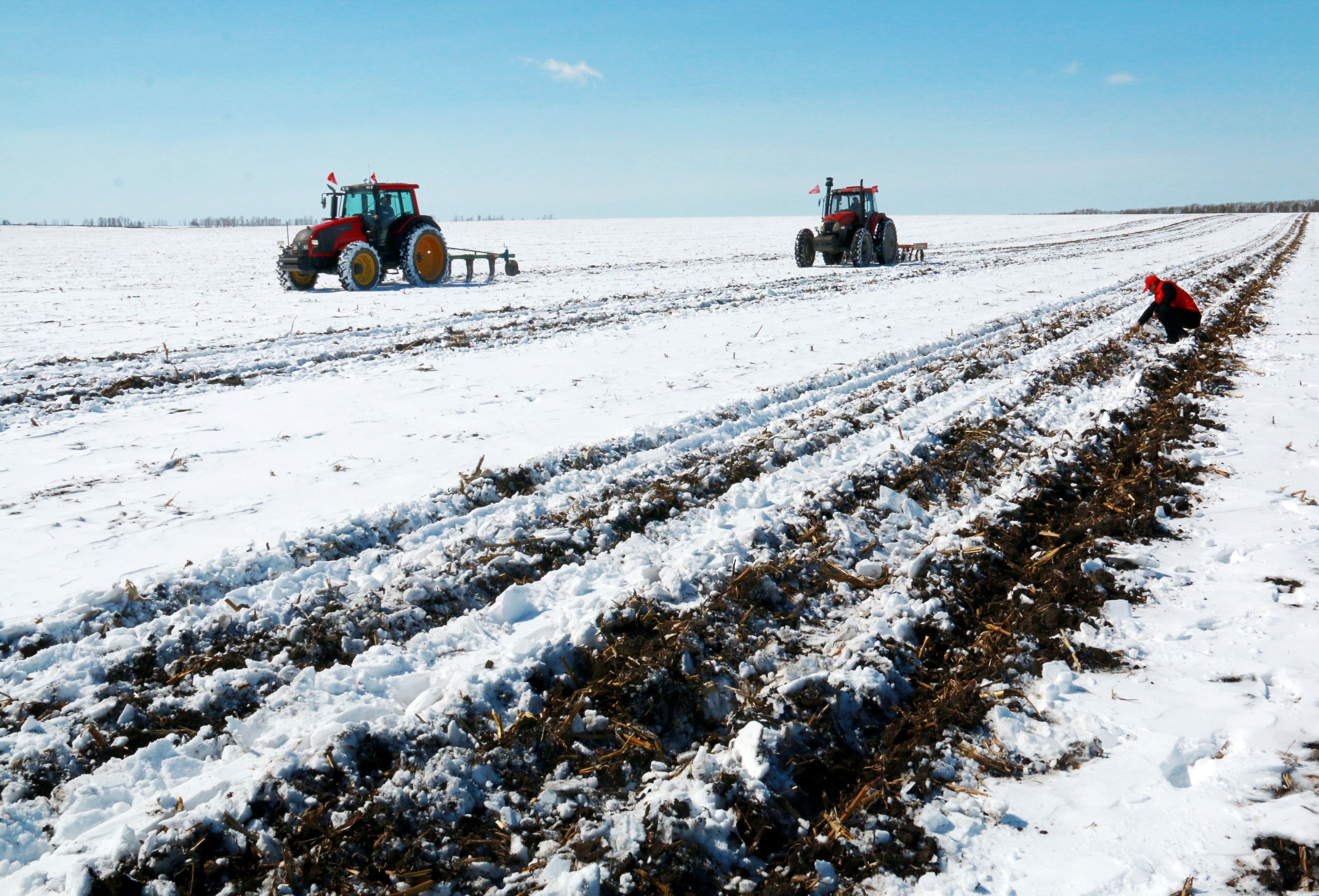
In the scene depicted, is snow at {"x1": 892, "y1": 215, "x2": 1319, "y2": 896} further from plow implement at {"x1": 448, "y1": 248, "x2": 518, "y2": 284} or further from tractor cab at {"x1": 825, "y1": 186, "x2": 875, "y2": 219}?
tractor cab at {"x1": 825, "y1": 186, "x2": 875, "y2": 219}

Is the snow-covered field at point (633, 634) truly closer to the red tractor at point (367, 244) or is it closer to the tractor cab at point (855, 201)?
the red tractor at point (367, 244)

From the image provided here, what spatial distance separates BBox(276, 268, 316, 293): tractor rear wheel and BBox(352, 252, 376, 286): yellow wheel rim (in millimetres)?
974

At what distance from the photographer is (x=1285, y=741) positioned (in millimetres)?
2328

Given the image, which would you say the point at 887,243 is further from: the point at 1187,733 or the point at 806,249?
the point at 1187,733

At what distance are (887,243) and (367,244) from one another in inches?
566

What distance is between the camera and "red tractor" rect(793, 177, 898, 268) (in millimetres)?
21578

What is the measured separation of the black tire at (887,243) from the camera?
2206 cm

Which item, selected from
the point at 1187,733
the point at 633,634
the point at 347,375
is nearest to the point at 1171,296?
the point at 1187,733

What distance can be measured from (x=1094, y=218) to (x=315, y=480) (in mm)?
85458

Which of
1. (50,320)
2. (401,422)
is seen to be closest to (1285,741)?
(401,422)

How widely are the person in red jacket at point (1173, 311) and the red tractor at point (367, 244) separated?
13261mm

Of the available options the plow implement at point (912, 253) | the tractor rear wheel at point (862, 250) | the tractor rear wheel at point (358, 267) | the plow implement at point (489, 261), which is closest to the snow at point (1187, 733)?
the tractor rear wheel at point (358, 267)

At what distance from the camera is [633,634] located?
9.90 ft

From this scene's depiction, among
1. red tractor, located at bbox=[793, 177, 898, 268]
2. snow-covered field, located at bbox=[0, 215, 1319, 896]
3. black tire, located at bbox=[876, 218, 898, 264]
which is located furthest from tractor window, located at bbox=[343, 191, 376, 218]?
black tire, located at bbox=[876, 218, 898, 264]
